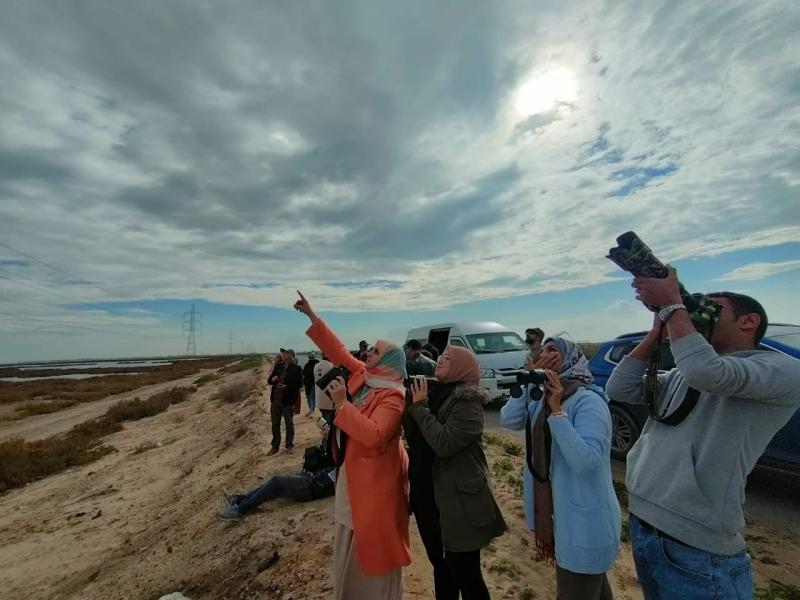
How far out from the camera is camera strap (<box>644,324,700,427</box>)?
1764 mm

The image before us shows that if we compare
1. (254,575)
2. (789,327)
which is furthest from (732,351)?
(789,327)

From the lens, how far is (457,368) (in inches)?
107

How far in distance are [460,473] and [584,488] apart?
2.35 ft

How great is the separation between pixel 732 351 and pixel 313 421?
11.4 meters

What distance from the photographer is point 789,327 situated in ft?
17.4

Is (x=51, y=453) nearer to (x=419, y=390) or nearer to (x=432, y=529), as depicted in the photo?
(x=432, y=529)

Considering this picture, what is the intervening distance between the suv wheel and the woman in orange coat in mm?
4407

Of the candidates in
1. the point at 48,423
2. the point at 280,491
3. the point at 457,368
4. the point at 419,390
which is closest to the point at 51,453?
the point at 280,491

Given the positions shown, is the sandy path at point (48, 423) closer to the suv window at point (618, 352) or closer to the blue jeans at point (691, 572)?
the suv window at point (618, 352)

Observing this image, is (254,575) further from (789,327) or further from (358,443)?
(789,327)

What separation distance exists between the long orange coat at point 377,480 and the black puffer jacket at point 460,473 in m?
0.22

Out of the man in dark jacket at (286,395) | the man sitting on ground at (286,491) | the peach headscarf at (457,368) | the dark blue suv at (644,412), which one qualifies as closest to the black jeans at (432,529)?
the peach headscarf at (457,368)

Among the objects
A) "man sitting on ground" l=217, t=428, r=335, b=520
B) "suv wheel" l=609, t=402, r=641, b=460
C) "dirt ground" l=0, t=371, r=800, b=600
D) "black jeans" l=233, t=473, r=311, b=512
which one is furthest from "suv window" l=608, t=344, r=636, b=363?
"black jeans" l=233, t=473, r=311, b=512

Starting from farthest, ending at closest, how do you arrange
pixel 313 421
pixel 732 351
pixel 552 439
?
pixel 313 421 → pixel 552 439 → pixel 732 351
